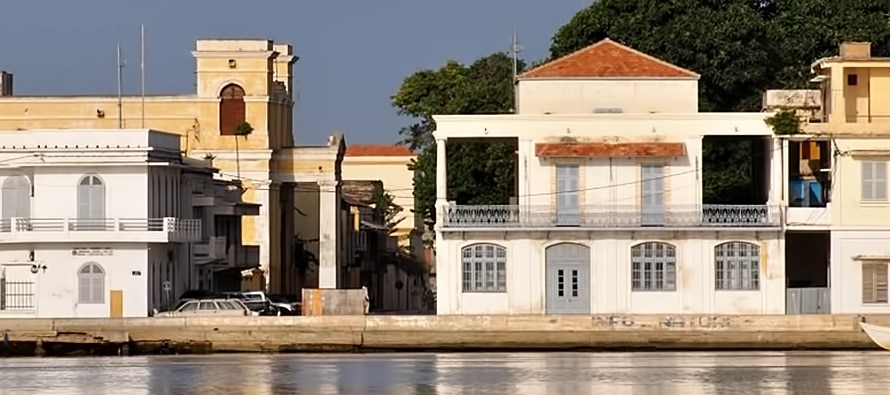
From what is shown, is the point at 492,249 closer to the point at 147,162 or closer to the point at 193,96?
the point at 147,162

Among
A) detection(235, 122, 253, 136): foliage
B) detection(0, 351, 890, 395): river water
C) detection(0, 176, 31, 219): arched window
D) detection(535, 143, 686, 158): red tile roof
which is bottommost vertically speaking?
detection(0, 351, 890, 395): river water

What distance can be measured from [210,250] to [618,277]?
17.6 m

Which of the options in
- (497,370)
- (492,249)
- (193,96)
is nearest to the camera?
(497,370)

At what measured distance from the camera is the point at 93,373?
2822 inches

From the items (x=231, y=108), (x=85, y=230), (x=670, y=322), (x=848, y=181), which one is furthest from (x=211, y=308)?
(x=231, y=108)

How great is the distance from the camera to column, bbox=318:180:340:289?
10700cm

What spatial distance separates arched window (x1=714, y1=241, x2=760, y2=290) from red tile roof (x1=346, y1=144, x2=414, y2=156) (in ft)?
237

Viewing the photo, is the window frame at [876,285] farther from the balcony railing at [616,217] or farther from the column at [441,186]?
the column at [441,186]

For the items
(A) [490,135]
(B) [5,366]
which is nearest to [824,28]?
(A) [490,135]

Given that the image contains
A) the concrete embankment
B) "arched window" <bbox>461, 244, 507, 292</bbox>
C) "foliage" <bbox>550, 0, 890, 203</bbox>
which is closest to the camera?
the concrete embankment

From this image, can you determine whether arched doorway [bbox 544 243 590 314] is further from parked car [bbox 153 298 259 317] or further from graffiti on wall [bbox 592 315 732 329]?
parked car [bbox 153 298 259 317]

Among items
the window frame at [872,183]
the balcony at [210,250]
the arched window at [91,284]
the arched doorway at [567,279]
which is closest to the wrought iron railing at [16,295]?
the arched window at [91,284]

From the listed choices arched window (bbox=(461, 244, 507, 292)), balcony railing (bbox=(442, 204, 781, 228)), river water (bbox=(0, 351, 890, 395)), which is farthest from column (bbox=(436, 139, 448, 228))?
river water (bbox=(0, 351, 890, 395))

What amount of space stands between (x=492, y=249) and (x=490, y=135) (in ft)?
12.7
